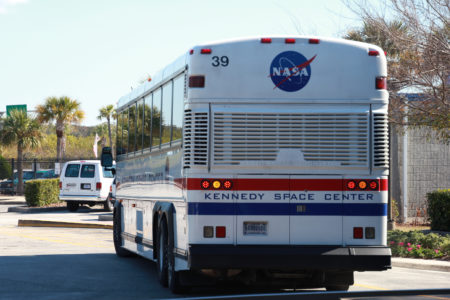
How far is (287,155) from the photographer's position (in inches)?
412

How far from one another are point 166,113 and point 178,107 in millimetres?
1002

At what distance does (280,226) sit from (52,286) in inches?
152

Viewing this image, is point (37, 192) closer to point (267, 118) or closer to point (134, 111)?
point (134, 111)

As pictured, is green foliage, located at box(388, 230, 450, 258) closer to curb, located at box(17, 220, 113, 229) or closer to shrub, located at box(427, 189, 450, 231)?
shrub, located at box(427, 189, 450, 231)

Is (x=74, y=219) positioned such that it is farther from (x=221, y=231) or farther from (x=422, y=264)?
(x=221, y=231)

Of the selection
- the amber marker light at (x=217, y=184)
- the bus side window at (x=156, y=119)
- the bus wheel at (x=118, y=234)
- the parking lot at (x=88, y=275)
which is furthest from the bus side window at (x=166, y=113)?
the bus wheel at (x=118, y=234)

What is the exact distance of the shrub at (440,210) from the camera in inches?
849

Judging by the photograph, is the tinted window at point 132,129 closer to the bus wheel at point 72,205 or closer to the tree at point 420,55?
the tree at point 420,55

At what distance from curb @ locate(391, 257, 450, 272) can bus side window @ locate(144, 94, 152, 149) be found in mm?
5423

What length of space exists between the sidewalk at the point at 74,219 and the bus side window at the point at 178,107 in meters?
6.29

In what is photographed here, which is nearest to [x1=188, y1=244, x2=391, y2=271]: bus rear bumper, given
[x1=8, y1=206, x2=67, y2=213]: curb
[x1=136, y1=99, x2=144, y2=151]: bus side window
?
[x1=136, y1=99, x2=144, y2=151]: bus side window

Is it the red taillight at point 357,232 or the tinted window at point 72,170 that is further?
the tinted window at point 72,170

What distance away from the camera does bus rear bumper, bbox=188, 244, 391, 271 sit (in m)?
10.2

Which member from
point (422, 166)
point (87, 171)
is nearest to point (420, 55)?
point (422, 166)
